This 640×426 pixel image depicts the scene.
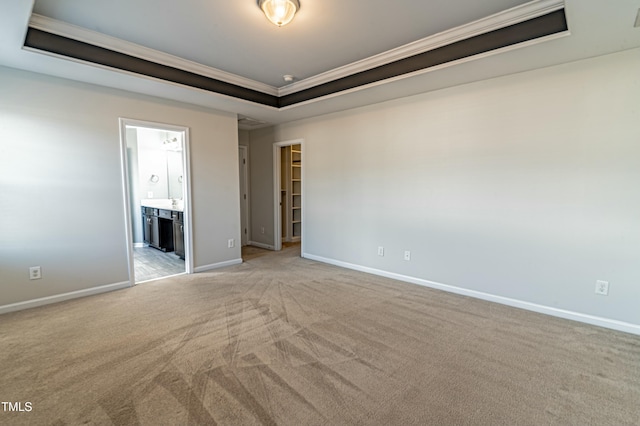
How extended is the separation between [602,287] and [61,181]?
5.67 meters

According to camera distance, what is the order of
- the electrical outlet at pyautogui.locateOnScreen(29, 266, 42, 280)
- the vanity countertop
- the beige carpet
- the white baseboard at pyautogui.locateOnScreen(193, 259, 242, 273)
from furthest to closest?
the vanity countertop, the white baseboard at pyautogui.locateOnScreen(193, 259, 242, 273), the electrical outlet at pyautogui.locateOnScreen(29, 266, 42, 280), the beige carpet

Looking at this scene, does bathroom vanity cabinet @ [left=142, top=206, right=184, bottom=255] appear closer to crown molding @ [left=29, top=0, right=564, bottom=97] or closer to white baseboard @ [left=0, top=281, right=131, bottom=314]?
white baseboard @ [left=0, top=281, right=131, bottom=314]

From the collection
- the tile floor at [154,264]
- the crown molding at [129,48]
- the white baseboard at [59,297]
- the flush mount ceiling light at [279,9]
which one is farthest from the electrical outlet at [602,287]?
the white baseboard at [59,297]

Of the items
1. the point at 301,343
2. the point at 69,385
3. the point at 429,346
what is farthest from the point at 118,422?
the point at 429,346

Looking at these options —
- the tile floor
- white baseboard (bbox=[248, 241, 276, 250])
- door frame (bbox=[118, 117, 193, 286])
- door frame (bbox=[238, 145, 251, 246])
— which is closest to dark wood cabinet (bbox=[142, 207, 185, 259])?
the tile floor

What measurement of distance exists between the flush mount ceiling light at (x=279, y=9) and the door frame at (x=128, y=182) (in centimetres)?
237

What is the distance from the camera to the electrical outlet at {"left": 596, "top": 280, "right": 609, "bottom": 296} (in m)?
2.73

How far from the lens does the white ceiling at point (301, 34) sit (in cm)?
231

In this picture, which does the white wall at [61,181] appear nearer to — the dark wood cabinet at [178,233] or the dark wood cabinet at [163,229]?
the dark wood cabinet at [178,233]

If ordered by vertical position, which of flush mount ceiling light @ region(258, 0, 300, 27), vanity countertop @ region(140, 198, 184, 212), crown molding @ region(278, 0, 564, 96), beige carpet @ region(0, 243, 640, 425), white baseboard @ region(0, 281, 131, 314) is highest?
crown molding @ region(278, 0, 564, 96)

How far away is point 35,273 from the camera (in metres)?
3.15

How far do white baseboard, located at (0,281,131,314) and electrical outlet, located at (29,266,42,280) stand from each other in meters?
0.24

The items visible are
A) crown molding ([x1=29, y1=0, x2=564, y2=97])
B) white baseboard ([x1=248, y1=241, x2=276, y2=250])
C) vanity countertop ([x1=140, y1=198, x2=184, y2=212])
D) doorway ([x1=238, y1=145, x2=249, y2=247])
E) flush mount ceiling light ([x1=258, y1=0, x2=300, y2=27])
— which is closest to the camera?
flush mount ceiling light ([x1=258, y1=0, x2=300, y2=27])

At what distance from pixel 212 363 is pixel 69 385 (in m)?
0.89
